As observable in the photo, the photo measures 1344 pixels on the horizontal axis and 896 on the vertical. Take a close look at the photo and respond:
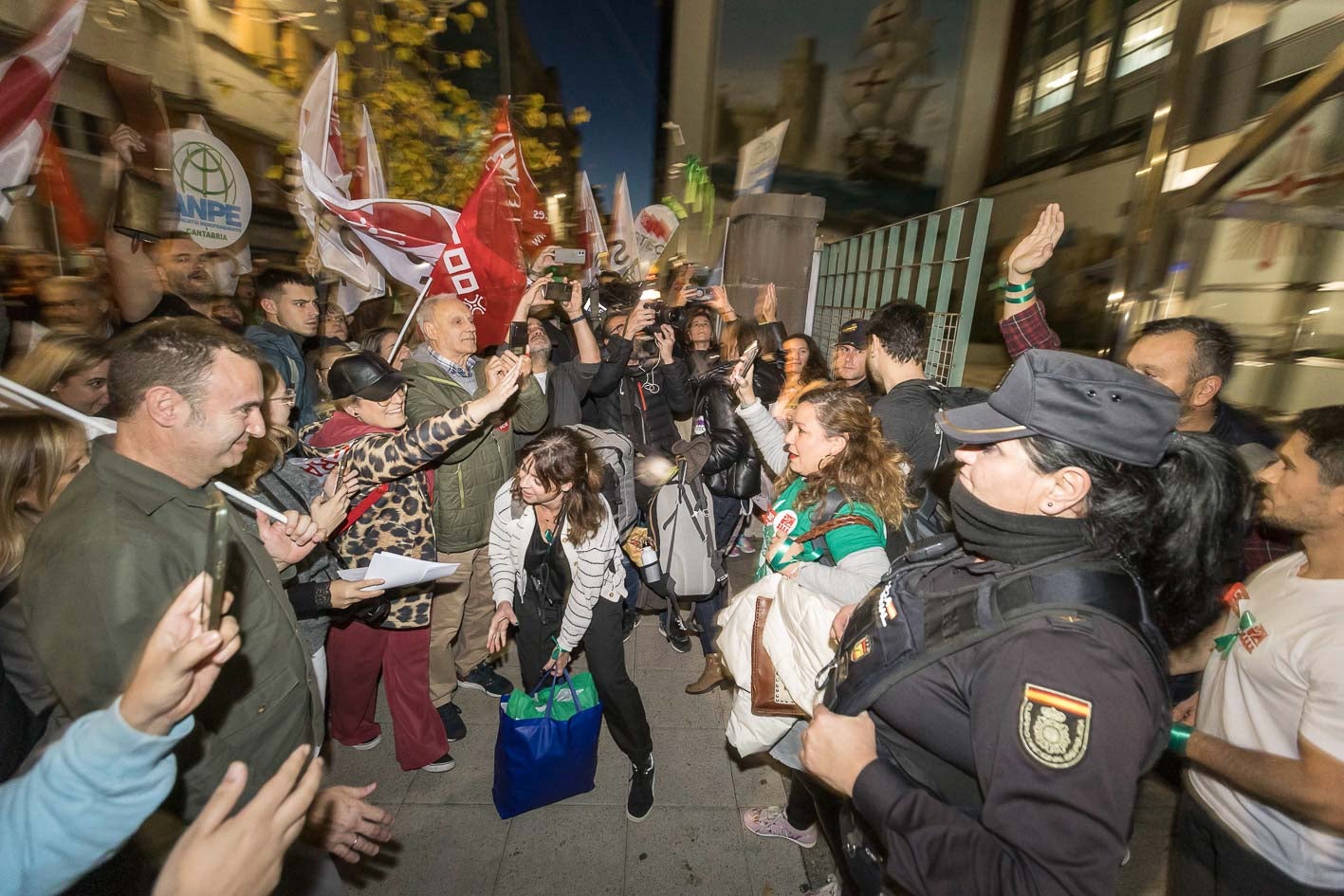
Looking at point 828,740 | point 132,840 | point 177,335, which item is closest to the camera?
point 828,740

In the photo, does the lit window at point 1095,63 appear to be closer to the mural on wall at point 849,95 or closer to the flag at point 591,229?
the mural on wall at point 849,95

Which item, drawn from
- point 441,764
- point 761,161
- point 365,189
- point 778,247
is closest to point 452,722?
point 441,764

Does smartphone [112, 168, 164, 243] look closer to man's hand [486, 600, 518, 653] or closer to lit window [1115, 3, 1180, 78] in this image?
man's hand [486, 600, 518, 653]

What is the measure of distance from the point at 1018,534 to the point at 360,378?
2.87 m

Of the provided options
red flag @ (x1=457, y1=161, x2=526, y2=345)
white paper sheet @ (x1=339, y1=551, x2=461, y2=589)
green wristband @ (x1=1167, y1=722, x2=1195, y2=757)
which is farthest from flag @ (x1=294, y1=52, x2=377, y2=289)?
green wristband @ (x1=1167, y1=722, x2=1195, y2=757)

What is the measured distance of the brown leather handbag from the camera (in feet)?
7.28

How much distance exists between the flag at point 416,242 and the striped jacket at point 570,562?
1454 millimetres

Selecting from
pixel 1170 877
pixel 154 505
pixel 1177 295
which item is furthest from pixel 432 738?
pixel 1177 295

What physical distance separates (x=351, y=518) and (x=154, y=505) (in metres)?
1.34

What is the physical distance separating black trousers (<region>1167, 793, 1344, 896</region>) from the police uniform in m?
0.99

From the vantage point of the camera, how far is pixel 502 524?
10.6 ft

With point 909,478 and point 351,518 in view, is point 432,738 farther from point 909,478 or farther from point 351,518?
point 909,478

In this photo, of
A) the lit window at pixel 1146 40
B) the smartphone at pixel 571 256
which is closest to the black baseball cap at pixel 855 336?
the smartphone at pixel 571 256

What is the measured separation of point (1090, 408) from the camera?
4.43 ft
